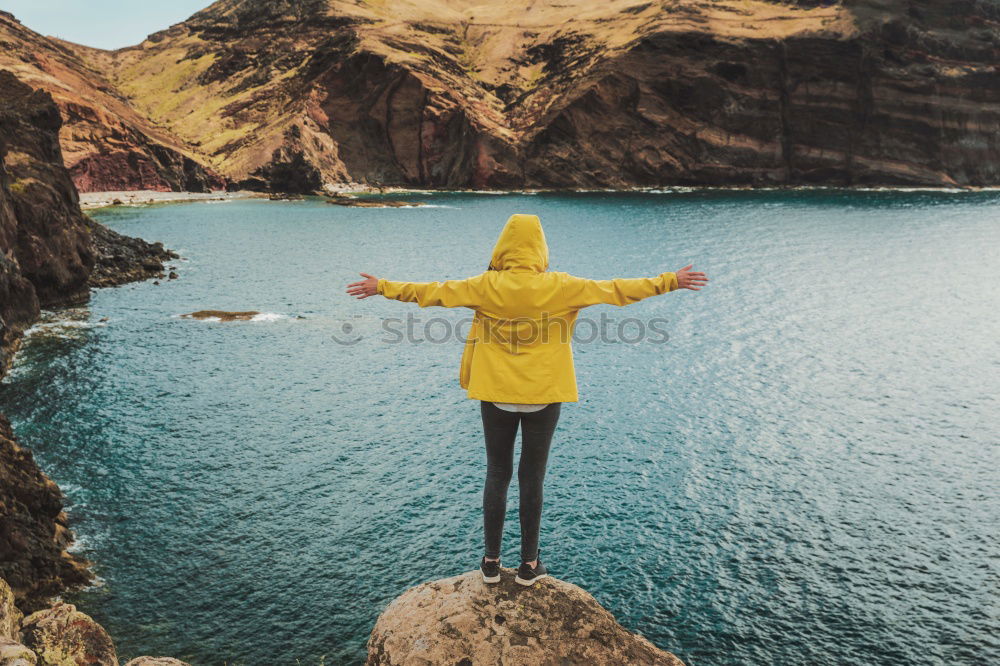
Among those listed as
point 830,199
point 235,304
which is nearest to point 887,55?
point 830,199

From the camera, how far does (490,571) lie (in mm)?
7469

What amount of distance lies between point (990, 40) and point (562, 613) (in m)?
161

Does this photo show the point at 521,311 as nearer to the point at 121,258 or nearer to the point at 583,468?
the point at 583,468

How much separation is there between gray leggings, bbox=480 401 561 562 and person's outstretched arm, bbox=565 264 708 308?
118 centimetres

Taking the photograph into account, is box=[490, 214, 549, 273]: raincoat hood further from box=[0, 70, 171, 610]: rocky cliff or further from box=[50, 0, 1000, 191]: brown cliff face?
box=[50, 0, 1000, 191]: brown cliff face

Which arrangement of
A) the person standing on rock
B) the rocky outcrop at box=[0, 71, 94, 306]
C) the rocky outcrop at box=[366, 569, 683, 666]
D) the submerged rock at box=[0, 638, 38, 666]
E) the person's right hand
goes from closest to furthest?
the submerged rock at box=[0, 638, 38, 666] → the person's right hand → the person standing on rock → the rocky outcrop at box=[366, 569, 683, 666] → the rocky outcrop at box=[0, 71, 94, 306]

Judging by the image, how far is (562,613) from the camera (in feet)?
24.1

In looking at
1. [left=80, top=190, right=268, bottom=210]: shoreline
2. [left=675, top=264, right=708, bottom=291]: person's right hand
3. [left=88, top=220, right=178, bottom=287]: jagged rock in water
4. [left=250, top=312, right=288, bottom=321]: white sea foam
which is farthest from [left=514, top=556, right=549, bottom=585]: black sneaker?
[left=80, top=190, right=268, bottom=210]: shoreline

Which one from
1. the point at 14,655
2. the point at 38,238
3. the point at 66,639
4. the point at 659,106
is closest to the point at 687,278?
the point at 14,655

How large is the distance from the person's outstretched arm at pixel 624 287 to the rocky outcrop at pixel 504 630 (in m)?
3.61

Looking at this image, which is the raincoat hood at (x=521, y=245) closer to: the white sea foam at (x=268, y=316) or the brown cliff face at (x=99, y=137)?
the white sea foam at (x=268, y=316)

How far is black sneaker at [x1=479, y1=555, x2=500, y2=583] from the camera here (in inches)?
292

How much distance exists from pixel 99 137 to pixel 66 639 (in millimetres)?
134492

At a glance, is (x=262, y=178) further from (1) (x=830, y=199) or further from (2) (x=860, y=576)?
(2) (x=860, y=576)
